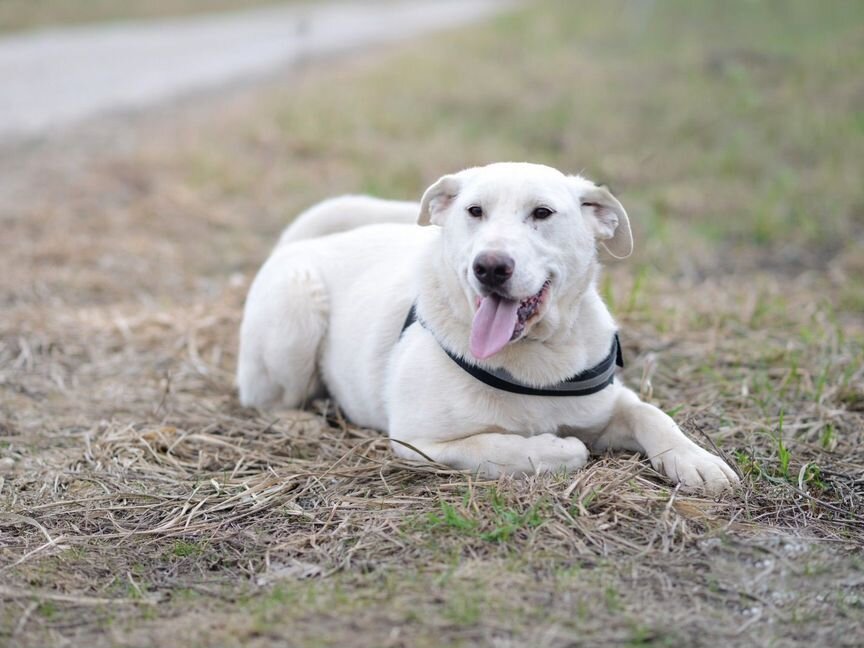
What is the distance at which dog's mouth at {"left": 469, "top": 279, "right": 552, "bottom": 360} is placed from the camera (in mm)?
3557

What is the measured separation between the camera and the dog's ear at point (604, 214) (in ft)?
12.6

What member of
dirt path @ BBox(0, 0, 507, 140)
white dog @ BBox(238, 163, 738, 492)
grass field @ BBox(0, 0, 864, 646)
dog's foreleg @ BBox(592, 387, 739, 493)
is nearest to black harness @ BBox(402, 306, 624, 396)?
white dog @ BBox(238, 163, 738, 492)

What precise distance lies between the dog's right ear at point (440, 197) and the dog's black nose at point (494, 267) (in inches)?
22.8

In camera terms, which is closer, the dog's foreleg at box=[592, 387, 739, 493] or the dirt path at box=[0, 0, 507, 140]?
the dog's foreleg at box=[592, 387, 739, 493]

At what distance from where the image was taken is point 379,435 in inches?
172

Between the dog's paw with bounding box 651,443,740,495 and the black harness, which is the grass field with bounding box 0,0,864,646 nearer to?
the dog's paw with bounding box 651,443,740,495

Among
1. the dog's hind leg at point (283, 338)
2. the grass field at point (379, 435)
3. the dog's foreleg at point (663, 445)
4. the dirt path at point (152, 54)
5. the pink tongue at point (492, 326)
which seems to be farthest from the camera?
the dirt path at point (152, 54)

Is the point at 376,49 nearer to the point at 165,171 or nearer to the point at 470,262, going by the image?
the point at 165,171

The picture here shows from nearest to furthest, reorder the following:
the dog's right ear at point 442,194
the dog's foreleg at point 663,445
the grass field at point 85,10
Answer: the dog's foreleg at point 663,445 < the dog's right ear at point 442,194 < the grass field at point 85,10

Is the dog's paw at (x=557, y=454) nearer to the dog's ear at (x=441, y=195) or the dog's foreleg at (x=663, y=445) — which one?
the dog's foreleg at (x=663, y=445)

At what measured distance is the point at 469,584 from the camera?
298 centimetres

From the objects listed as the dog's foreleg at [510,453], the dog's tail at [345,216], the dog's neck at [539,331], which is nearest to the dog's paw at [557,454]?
the dog's foreleg at [510,453]

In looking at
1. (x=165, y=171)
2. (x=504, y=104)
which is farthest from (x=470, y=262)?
(x=504, y=104)

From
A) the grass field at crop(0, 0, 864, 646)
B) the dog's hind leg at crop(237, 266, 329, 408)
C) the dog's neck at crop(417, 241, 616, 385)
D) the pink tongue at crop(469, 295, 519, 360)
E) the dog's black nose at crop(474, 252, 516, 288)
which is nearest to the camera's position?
the grass field at crop(0, 0, 864, 646)
